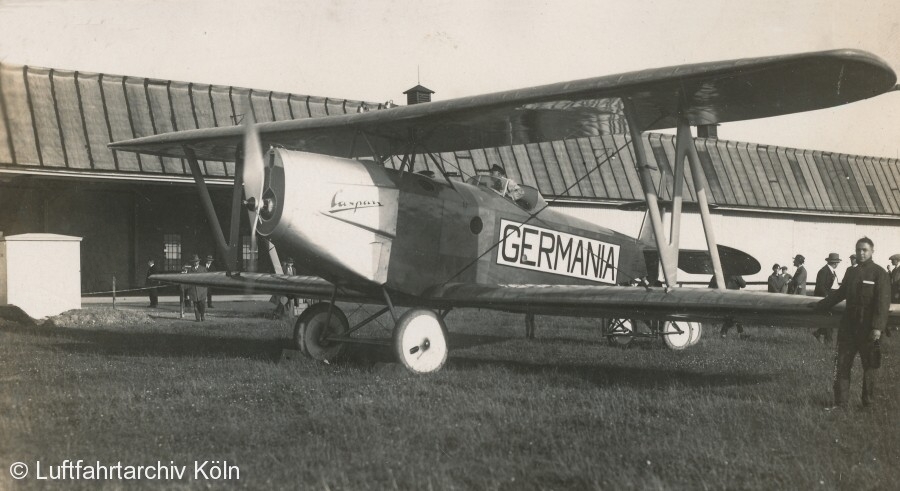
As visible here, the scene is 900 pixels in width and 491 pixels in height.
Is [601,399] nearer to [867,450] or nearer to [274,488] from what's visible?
[867,450]

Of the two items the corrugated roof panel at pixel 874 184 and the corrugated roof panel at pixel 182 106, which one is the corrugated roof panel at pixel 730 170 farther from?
the corrugated roof panel at pixel 182 106

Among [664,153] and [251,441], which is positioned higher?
[664,153]

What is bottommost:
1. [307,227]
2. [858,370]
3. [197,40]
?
[858,370]

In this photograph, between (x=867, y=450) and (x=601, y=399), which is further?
(x=601, y=399)

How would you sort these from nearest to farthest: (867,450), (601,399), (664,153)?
(867,450) → (601,399) → (664,153)

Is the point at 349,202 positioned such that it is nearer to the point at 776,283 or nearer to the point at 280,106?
the point at 776,283

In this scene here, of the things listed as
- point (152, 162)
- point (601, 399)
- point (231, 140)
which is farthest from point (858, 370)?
point (152, 162)

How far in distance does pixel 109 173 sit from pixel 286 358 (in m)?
14.4

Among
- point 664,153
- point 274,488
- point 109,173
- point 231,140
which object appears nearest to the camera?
point 274,488

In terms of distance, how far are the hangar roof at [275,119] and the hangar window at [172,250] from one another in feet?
15.2

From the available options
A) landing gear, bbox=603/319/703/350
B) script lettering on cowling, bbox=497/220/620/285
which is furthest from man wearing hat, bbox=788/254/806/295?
script lettering on cowling, bbox=497/220/620/285

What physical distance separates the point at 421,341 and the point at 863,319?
462cm

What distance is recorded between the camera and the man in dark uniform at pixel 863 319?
7.03 m

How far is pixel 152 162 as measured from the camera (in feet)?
72.9
